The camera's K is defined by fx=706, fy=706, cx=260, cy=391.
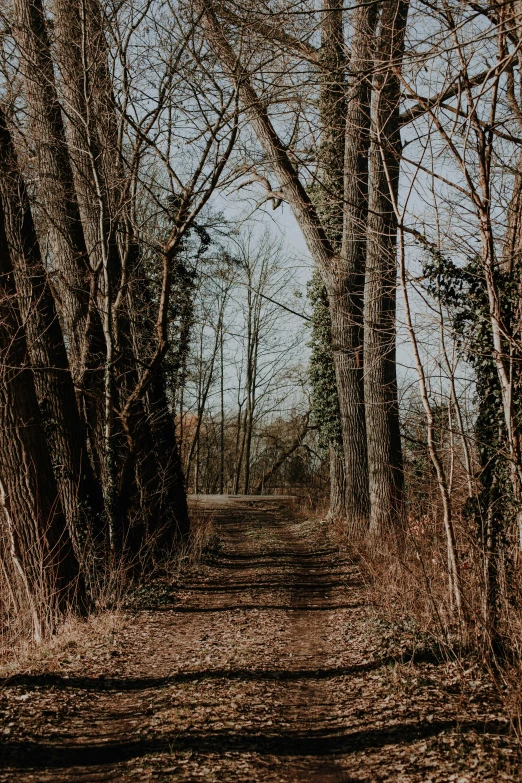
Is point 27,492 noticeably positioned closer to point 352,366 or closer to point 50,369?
point 50,369

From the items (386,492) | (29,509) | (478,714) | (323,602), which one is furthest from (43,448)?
(386,492)

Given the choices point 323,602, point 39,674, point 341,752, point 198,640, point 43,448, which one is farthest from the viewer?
point 323,602

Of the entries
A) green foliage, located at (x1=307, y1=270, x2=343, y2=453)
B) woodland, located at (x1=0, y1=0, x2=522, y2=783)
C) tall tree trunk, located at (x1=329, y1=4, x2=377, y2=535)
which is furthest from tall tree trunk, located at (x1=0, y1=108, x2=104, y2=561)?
green foliage, located at (x1=307, y1=270, x2=343, y2=453)

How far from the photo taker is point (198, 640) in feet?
24.1

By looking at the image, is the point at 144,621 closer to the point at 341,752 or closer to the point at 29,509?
the point at 29,509

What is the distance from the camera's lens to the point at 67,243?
11055 mm

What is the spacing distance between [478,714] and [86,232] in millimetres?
9320

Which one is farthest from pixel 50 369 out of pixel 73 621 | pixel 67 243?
pixel 73 621

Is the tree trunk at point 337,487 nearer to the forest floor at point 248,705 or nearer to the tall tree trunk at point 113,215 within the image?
the tall tree trunk at point 113,215

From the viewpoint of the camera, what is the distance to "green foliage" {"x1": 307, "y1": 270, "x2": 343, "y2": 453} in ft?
52.6

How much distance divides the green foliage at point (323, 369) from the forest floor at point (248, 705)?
769cm

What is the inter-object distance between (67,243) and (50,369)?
2.69 meters

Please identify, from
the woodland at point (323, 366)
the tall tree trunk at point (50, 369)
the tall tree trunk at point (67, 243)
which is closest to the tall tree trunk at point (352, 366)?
the woodland at point (323, 366)

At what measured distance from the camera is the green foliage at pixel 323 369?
52.6ft
